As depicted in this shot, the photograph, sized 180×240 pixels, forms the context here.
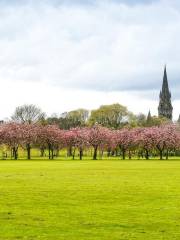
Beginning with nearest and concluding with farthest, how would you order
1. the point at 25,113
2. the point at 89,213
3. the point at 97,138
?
the point at 89,213 < the point at 97,138 < the point at 25,113

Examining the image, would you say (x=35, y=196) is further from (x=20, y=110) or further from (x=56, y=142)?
(x=20, y=110)

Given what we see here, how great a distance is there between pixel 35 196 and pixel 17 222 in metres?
10.4

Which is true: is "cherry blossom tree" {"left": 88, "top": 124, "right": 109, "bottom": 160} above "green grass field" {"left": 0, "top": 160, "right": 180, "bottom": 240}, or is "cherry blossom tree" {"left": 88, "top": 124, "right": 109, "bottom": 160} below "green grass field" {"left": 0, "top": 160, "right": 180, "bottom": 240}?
above

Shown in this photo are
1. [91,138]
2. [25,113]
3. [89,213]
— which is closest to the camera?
[89,213]

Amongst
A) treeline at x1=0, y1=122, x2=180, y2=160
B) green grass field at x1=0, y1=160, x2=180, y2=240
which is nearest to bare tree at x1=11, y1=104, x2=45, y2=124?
treeline at x1=0, y1=122, x2=180, y2=160

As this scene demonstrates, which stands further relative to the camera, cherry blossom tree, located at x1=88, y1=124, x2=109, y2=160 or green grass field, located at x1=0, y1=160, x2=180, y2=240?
cherry blossom tree, located at x1=88, y1=124, x2=109, y2=160

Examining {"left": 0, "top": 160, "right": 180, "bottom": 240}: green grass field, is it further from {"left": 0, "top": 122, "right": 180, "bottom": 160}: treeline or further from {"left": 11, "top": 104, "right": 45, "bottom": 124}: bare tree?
{"left": 11, "top": 104, "right": 45, "bottom": 124}: bare tree

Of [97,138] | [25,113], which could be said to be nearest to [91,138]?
[97,138]

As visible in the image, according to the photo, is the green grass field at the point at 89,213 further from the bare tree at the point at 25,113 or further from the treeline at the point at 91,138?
the bare tree at the point at 25,113

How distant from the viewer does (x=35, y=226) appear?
21.3 meters

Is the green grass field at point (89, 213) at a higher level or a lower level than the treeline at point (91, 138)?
lower

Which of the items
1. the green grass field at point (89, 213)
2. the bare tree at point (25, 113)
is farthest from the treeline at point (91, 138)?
the green grass field at point (89, 213)

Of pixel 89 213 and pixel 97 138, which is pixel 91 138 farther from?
pixel 89 213

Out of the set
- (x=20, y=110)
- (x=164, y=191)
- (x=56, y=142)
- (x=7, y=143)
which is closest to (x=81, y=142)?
(x=56, y=142)
